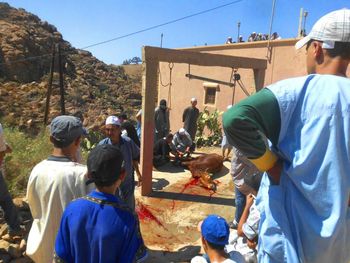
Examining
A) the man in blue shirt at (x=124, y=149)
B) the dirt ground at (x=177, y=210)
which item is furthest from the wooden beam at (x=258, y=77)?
the man in blue shirt at (x=124, y=149)

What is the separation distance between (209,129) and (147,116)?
6347 mm

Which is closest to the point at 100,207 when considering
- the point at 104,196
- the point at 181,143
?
the point at 104,196

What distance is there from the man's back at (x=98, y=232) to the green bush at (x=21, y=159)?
150 inches

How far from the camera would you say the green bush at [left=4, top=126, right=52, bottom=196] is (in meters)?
5.25

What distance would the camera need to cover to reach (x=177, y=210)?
5.62 metres

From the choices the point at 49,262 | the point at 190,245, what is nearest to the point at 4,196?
the point at 49,262

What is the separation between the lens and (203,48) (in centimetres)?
1297

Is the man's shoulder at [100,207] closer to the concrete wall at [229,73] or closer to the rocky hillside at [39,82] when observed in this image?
the concrete wall at [229,73]

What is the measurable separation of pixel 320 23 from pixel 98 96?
2504 centimetres

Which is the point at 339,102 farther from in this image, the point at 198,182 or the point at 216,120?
the point at 216,120

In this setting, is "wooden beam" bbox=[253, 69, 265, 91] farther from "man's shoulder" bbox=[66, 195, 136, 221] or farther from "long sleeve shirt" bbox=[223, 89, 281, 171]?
"long sleeve shirt" bbox=[223, 89, 281, 171]

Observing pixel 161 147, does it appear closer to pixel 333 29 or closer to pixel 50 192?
pixel 50 192

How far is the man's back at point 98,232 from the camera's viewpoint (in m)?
1.69

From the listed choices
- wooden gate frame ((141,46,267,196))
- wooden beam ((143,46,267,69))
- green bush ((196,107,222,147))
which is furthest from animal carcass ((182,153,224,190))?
green bush ((196,107,222,147))
